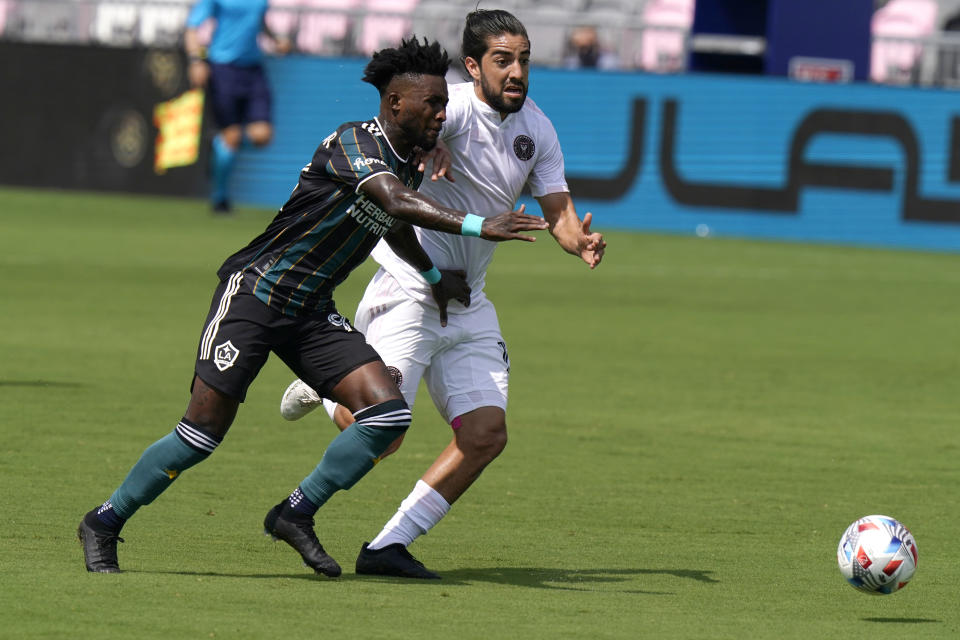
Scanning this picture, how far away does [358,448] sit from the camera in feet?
21.4

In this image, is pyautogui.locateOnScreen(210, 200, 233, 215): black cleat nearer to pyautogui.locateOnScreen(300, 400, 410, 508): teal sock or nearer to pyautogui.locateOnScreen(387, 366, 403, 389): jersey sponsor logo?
pyautogui.locateOnScreen(387, 366, 403, 389): jersey sponsor logo

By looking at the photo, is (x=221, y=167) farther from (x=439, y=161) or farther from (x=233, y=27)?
(x=439, y=161)

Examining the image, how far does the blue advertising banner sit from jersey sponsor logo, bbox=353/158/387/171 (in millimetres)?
16221

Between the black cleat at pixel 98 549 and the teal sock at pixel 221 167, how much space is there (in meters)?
16.1

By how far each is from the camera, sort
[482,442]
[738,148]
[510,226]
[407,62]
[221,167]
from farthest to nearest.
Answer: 1. [738,148]
2. [221,167]
3. [482,442]
4. [407,62]
5. [510,226]

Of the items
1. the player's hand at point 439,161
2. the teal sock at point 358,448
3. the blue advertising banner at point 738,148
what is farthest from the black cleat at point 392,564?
the blue advertising banner at point 738,148

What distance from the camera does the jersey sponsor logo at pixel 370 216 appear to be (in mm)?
6402

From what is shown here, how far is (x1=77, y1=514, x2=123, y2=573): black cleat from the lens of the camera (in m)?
6.27

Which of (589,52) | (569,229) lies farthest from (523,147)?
(589,52)

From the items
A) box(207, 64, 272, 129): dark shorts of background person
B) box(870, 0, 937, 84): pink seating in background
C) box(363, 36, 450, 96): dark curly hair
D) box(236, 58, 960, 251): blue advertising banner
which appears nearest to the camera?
box(363, 36, 450, 96): dark curly hair

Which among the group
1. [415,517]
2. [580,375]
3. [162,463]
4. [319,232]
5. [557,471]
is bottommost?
[580,375]

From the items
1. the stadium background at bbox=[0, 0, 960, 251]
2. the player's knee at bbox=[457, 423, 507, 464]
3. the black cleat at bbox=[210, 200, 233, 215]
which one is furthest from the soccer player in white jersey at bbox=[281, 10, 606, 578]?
the black cleat at bbox=[210, 200, 233, 215]

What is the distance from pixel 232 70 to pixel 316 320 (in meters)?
15.7

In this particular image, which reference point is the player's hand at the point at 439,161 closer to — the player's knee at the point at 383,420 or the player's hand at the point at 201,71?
the player's knee at the point at 383,420
